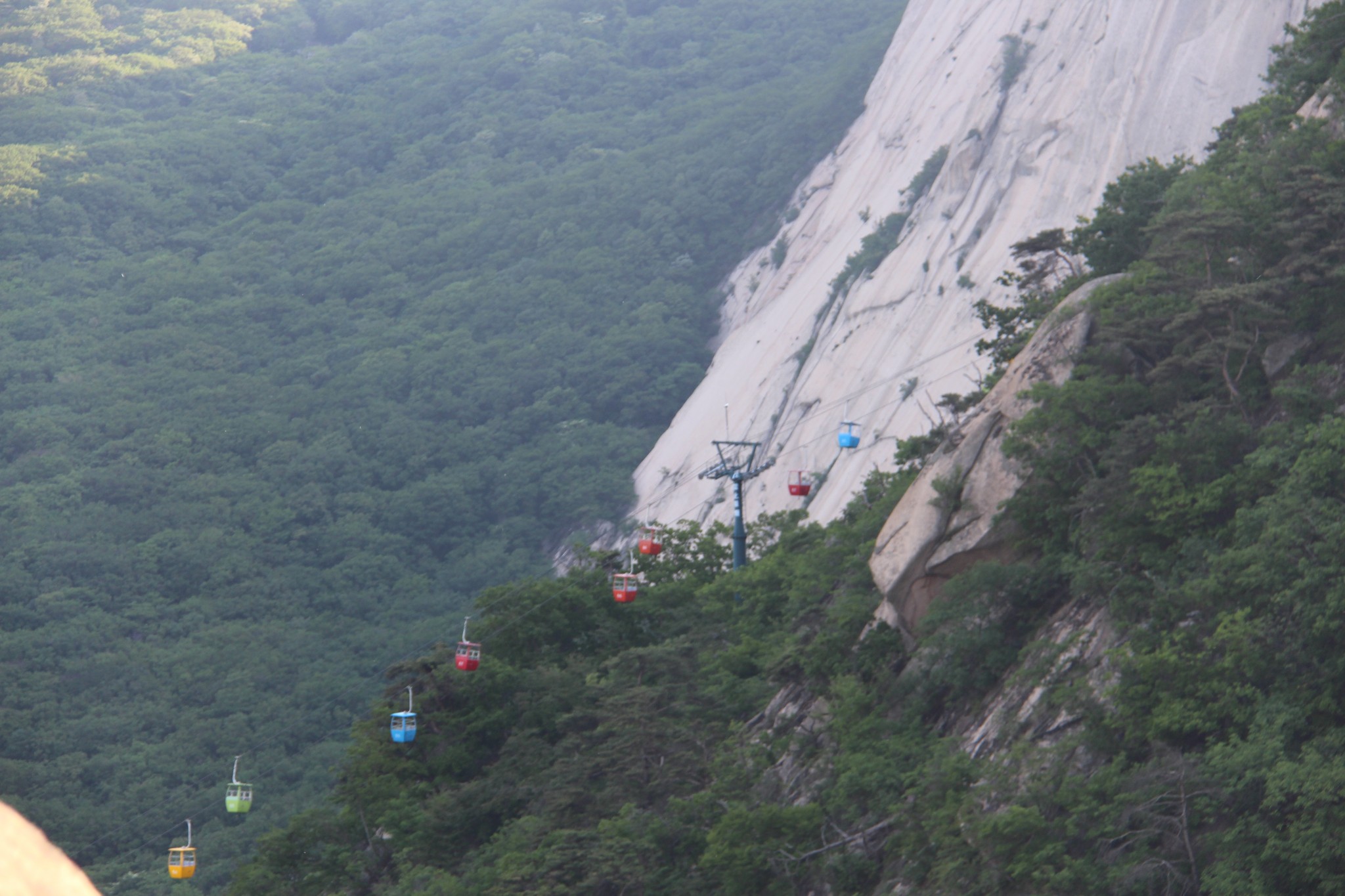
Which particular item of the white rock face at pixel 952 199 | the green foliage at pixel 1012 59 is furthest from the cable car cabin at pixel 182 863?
the green foliage at pixel 1012 59

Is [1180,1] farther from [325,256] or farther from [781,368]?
[325,256]

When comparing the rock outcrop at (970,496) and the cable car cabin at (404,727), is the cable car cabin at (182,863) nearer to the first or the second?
the cable car cabin at (404,727)

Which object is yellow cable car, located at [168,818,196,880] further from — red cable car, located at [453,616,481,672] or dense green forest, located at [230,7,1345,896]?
red cable car, located at [453,616,481,672]

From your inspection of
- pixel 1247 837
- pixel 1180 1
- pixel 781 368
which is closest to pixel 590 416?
pixel 781 368

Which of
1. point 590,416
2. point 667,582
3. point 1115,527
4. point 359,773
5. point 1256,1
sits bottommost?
point 1115,527

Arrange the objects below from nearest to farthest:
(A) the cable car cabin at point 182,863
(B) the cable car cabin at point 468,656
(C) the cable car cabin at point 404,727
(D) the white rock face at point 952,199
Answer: (B) the cable car cabin at point 468,656
(C) the cable car cabin at point 404,727
(A) the cable car cabin at point 182,863
(D) the white rock face at point 952,199

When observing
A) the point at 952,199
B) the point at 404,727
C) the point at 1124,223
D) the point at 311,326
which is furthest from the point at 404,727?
the point at 311,326

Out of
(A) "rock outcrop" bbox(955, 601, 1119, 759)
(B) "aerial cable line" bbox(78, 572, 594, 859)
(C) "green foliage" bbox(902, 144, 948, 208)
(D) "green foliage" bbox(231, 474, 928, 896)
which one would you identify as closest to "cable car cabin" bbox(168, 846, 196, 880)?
(D) "green foliage" bbox(231, 474, 928, 896)
